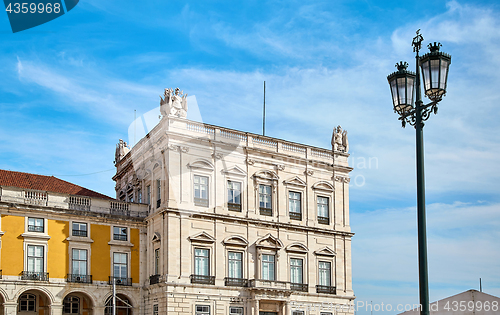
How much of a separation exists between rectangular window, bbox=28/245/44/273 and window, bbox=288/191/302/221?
49.0 feet

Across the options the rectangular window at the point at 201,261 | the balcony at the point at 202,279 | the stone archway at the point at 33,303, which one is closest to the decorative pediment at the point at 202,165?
the rectangular window at the point at 201,261

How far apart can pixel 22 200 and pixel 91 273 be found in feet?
18.0

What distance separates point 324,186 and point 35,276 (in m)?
18.5

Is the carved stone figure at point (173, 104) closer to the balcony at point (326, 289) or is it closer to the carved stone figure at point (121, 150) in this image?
the carved stone figure at point (121, 150)

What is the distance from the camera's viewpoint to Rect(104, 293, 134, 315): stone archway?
3381 centimetres

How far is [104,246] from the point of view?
112 ft

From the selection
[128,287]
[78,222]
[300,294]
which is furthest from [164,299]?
[300,294]

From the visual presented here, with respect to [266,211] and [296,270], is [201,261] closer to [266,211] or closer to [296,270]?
[266,211]

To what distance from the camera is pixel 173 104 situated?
35.4 meters

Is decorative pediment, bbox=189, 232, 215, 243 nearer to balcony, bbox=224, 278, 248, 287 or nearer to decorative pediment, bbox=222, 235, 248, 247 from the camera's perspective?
decorative pediment, bbox=222, 235, 248, 247

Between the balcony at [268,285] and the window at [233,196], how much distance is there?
14.5 feet

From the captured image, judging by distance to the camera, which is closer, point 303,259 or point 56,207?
point 56,207

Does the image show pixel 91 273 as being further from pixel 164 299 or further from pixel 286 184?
pixel 286 184

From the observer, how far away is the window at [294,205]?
37844mm
